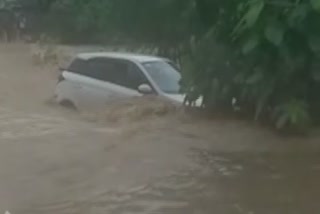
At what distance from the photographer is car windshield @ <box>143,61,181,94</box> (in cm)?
1443

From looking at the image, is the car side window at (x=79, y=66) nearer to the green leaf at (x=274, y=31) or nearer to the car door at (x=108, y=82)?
the car door at (x=108, y=82)

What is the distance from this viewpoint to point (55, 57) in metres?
25.6

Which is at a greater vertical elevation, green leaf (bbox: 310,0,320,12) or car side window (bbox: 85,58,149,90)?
green leaf (bbox: 310,0,320,12)

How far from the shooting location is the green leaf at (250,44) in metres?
7.89

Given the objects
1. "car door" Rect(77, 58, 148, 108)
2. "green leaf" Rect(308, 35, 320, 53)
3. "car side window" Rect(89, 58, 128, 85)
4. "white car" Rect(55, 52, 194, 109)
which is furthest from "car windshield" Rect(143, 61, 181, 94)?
"green leaf" Rect(308, 35, 320, 53)

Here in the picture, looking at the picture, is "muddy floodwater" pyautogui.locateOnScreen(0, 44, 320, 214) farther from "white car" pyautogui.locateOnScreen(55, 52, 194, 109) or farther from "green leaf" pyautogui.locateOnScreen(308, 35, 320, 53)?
"white car" pyautogui.locateOnScreen(55, 52, 194, 109)

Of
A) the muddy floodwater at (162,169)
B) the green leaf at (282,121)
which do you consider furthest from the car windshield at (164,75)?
the green leaf at (282,121)

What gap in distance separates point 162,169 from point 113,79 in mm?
6923

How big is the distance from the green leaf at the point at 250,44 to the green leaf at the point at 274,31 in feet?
0.52

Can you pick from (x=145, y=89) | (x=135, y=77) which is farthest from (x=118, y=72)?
(x=145, y=89)

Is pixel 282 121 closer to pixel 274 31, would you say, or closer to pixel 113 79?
pixel 274 31

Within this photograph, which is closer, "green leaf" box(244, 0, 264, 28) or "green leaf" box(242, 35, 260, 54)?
"green leaf" box(244, 0, 264, 28)

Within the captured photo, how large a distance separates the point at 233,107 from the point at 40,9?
30.4 m

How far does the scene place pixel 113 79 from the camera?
15.5 meters
